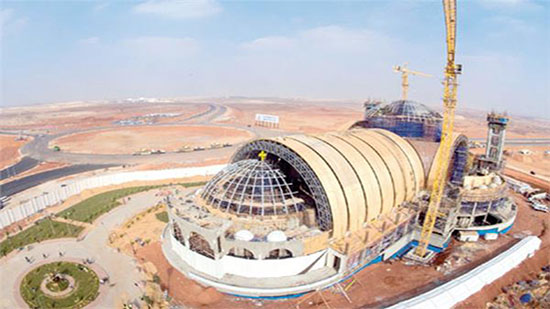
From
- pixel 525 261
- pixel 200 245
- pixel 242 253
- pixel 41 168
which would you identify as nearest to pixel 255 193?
pixel 242 253

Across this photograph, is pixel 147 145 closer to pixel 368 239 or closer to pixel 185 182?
pixel 185 182

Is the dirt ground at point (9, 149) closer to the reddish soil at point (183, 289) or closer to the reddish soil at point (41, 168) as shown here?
the reddish soil at point (41, 168)

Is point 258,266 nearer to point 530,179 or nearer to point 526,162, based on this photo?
point 530,179

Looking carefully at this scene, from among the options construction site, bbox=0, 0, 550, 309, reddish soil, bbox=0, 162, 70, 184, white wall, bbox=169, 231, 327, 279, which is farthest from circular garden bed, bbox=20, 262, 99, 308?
reddish soil, bbox=0, 162, 70, 184

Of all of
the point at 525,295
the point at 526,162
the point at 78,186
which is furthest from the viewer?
the point at 526,162

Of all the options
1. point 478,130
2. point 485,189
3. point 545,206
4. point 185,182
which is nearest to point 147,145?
point 185,182
